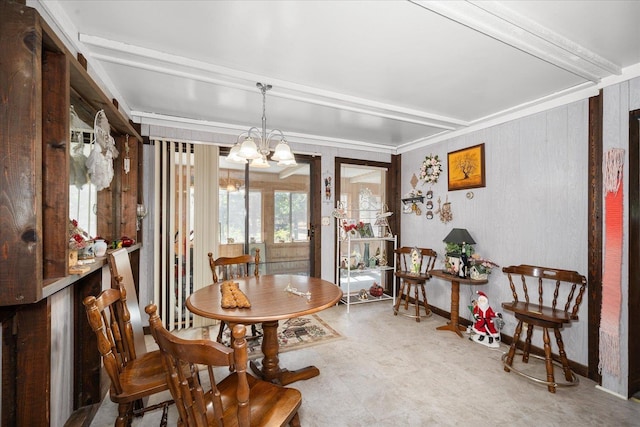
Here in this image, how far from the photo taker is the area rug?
296cm

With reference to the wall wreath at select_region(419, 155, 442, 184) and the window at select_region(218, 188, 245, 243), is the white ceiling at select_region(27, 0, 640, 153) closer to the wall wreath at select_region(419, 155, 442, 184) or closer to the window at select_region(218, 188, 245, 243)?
the wall wreath at select_region(419, 155, 442, 184)

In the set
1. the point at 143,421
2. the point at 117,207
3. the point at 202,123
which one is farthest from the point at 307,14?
the point at 143,421

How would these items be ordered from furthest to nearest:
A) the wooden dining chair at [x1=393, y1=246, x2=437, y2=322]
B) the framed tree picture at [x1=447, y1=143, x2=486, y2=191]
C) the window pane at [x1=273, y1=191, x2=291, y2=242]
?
the window pane at [x1=273, y1=191, x2=291, y2=242], the wooden dining chair at [x1=393, y1=246, x2=437, y2=322], the framed tree picture at [x1=447, y1=143, x2=486, y2=191]

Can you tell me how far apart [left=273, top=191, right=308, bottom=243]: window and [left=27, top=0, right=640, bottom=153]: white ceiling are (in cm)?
142

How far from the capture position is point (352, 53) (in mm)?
2059

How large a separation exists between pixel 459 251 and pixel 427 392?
185 centimetres

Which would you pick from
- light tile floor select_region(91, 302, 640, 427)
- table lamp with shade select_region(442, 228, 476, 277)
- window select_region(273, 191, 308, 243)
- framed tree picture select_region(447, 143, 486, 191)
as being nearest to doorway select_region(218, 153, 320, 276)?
window select_region(273, 191, 308, 243)

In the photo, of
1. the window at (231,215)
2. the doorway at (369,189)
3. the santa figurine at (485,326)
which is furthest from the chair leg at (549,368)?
the window at (231,215)

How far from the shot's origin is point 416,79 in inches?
96.7

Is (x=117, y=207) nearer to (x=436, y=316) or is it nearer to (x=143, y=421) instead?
(x=143, y=421)

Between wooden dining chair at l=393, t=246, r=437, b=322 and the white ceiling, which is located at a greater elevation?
the white ceiling

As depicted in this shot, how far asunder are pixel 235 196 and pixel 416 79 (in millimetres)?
2693

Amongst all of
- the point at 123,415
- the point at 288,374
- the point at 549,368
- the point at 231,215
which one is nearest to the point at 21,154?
the point at 123,415

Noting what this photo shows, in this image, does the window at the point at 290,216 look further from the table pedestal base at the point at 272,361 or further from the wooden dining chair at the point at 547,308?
the wooden dining chair at the point at 547,308
